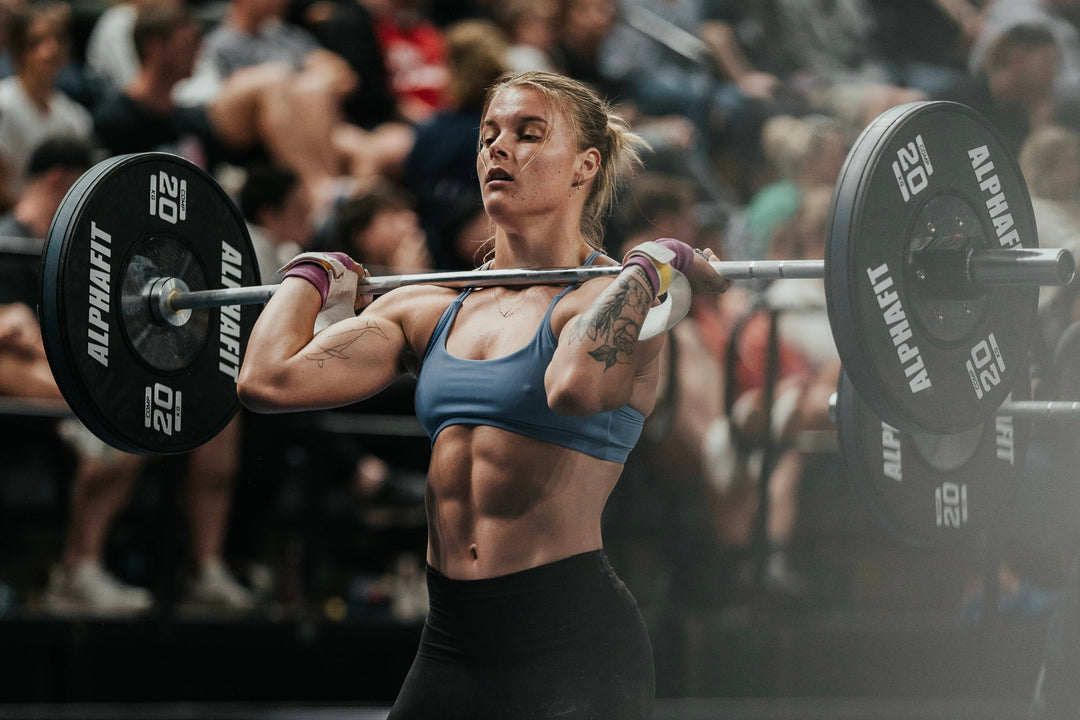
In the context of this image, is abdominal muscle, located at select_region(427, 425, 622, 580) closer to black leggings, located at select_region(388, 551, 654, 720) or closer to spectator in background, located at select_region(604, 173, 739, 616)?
black leggings, located at select_region(388, 551, 654, 720)

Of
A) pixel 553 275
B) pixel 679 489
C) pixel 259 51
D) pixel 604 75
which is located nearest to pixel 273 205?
pixel 259 51

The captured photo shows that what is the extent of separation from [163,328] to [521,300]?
0.89 m

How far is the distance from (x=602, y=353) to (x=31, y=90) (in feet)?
11.2

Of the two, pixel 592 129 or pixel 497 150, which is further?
pixel 592 129

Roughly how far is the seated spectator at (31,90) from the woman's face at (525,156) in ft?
8.82

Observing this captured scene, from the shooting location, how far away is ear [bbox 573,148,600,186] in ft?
8.47

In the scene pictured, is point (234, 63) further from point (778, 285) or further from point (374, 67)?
point (778, 285)

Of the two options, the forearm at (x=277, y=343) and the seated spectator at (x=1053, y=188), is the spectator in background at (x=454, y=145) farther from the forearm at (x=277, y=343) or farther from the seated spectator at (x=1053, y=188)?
the forearm at (x=277, y=343)

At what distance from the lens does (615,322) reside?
2230 millimetres

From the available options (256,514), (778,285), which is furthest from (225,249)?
(778,285)

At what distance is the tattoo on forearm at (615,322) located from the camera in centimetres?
223

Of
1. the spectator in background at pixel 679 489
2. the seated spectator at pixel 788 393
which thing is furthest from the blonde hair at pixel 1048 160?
the spectator in background at pixel 679 489

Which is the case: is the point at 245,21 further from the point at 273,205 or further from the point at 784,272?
the point at 784,272

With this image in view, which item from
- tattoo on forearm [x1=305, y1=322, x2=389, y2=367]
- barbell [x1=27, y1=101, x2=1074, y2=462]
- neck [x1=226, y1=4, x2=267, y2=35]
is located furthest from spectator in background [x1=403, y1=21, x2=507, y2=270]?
tattoo on forearm [x1=305, y1=322, x2=389, y2=367]
